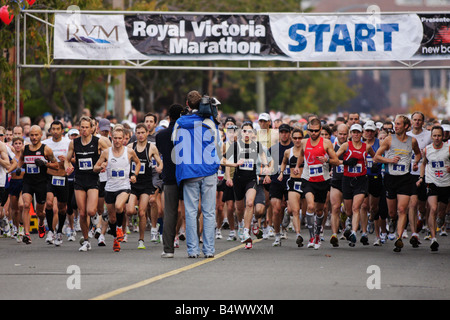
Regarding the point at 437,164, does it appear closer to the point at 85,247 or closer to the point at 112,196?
the point at 112,196

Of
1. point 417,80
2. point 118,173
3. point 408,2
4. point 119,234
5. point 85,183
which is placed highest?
point 408,2

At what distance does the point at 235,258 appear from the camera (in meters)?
14.1

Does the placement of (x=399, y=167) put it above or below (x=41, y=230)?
above

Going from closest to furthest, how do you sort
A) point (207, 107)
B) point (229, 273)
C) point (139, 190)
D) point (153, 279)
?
1. point (153, 279)
2. point (229, 273)
3. point (207, 107)
4. point (139, 190)

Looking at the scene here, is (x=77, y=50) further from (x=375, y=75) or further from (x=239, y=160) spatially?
(x=375, y=75)

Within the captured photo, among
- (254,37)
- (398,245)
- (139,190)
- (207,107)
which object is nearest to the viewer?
(207,107)

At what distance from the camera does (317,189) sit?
1586 centimetres

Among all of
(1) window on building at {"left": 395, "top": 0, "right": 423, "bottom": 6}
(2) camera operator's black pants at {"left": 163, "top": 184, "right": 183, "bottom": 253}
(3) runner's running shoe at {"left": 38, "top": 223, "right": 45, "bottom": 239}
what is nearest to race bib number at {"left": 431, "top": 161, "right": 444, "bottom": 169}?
(2) camera operator's black pants at {"left": 163, "top": 184, "right": 183, "bottom": 253}

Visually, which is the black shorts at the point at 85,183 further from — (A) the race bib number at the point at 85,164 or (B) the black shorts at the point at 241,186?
(B) the black shorts at the point at 241,186

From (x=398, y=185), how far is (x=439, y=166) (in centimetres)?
84

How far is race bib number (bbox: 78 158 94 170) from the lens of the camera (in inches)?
614

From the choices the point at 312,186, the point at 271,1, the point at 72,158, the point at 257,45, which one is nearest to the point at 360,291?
the point at 312,186

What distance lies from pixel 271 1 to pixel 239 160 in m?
30.6

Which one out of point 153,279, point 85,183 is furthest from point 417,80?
point 153,279
